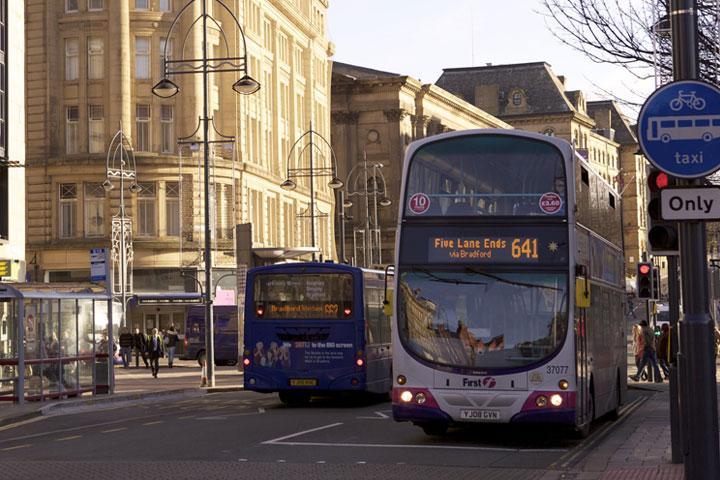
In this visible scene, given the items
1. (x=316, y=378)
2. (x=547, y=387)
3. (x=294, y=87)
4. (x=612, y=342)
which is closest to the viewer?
(x=547, y=387)

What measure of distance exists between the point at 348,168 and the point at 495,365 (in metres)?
93.9

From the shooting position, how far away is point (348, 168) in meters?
112

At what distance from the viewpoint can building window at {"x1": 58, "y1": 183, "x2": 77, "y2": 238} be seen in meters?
71.8

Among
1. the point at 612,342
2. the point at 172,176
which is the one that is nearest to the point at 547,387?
the point at 612,342

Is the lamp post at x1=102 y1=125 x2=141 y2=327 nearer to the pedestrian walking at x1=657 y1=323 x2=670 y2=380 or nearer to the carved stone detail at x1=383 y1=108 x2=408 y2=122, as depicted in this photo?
the carved stone detail at x1=383 y1=108 x2=408 y2=122

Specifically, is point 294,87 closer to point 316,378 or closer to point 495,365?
→ point 316,378

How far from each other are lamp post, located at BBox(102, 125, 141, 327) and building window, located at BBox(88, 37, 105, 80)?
11.5 ft

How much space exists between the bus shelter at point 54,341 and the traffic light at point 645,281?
38.5 feet

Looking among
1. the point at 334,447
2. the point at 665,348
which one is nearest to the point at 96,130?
the point at 334,447

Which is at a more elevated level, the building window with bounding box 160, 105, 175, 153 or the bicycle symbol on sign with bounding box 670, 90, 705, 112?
the building window with bounding box 160, 105, 175, 153

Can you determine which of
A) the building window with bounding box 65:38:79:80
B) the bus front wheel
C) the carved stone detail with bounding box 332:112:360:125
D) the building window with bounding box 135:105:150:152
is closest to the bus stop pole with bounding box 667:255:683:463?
the bus front wheel

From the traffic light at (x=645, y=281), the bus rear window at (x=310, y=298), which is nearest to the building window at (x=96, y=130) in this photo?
the bus rear window at (x=310, y=298)

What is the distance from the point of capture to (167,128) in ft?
238

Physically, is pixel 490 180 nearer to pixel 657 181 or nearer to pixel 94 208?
pixel 657 181
